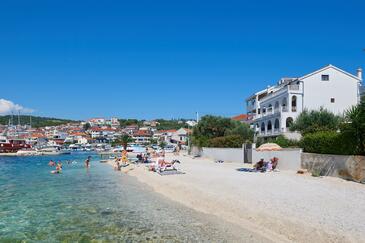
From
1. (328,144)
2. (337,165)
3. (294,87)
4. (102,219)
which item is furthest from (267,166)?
(294,87)

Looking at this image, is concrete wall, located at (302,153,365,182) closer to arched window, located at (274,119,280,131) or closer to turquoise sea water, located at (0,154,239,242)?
turquoise sea water, located at (0,154,239,242)

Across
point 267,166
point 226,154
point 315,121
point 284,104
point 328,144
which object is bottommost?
point 267,166

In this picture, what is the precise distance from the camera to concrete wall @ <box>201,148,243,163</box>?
1404 inches

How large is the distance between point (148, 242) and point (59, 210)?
6.87 m

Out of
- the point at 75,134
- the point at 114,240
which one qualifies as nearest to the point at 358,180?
the point at 114,240

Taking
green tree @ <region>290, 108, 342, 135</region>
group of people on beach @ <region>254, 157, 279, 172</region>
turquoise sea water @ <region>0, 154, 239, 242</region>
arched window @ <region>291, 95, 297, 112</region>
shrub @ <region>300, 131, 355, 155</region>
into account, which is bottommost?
turquoise sea water @ <region>0, 154, 239, 242</region>

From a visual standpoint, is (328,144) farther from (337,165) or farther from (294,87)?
(294,87)

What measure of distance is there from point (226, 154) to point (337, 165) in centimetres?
2023

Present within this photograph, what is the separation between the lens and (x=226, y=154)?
38812 mm

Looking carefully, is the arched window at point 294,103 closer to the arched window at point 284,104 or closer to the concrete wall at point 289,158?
the arched window at point 284,104

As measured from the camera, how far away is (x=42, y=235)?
10.9 meters

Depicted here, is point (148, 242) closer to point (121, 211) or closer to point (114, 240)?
point (114, 240)

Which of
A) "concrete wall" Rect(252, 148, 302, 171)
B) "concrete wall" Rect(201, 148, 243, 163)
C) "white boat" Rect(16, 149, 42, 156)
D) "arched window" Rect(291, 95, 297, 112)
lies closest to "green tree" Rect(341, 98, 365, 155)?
"concrete wall" Rect(252, 148, 302, 171)

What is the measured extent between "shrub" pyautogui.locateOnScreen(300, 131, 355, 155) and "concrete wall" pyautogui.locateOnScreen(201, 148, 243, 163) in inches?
452
